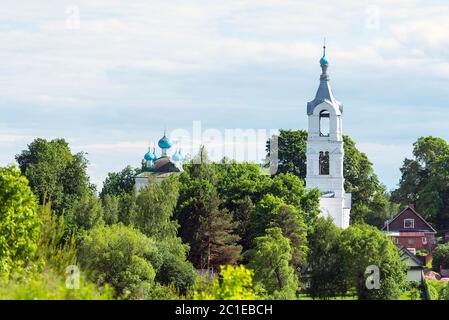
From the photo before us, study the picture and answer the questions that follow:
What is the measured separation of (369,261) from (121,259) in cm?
1117

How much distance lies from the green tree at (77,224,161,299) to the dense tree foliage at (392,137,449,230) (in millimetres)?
42753

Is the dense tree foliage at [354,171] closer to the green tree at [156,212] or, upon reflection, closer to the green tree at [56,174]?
the green tree at [56,174]

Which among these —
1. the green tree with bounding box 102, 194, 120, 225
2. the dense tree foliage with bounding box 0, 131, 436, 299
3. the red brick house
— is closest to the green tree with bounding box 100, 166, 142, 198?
the dense tree foliage with bounding box 0, 131, 436, 299

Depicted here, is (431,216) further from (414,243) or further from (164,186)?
(164,186)

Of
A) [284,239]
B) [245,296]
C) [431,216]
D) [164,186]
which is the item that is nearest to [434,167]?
[431,216]

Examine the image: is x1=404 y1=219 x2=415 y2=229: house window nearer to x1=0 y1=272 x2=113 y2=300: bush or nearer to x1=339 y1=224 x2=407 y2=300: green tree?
x1=339 y1=224 x2=407 y2=300: green tree

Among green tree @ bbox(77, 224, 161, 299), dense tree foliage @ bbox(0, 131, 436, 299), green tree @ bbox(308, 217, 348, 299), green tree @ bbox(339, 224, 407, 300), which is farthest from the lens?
green tree @ bbox(308, 217, 348, 299)

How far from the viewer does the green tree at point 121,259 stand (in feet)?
195

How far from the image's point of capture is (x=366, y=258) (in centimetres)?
6388

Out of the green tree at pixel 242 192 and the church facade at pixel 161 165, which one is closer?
the green tree at pixel 242 192

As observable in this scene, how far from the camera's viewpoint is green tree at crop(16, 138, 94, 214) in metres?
82.6

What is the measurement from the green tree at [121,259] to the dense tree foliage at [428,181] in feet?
140

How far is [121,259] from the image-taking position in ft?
201

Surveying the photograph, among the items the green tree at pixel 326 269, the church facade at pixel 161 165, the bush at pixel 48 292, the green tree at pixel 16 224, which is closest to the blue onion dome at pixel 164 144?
the church facade at pixel 161 165
